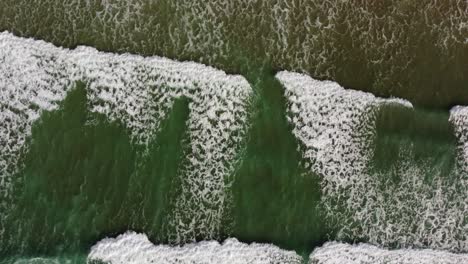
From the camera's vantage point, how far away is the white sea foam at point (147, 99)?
145 cm

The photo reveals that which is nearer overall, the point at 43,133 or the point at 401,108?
the point at 43,133

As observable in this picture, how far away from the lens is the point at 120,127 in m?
1.48

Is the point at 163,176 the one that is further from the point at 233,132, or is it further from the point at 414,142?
the point at 414,142

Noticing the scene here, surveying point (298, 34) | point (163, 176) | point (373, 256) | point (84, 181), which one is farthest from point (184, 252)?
point (298, 34)

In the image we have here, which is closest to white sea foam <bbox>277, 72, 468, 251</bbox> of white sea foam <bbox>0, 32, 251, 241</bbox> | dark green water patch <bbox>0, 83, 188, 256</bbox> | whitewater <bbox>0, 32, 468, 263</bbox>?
whitewater <bbox>0, 32, 468, 263</bbox>

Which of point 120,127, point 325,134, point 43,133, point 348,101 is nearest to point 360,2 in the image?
point 348,101

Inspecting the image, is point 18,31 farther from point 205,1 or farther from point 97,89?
point 205,1

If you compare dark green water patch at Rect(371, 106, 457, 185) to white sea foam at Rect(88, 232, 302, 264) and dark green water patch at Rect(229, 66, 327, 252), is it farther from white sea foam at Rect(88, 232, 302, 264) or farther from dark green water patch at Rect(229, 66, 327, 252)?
white sea foam at Rect(88, 232, 302, 264)

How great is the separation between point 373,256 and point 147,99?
2.58 feet

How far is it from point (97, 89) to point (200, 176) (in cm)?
38

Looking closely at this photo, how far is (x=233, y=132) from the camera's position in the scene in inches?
59.5

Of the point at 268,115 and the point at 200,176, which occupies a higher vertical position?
the point at 268,115

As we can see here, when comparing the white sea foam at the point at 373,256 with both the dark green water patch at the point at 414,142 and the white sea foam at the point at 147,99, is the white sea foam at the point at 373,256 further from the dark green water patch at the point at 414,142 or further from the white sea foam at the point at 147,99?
the white sea foam at the point at 147,99

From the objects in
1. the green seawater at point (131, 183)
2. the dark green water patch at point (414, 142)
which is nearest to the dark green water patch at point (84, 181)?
the green seawater at point (131, 183)
